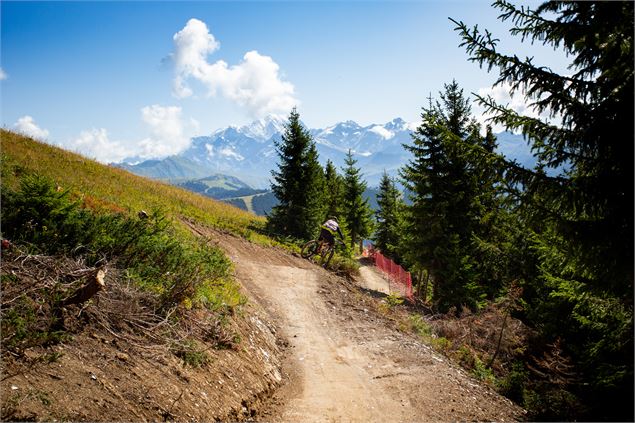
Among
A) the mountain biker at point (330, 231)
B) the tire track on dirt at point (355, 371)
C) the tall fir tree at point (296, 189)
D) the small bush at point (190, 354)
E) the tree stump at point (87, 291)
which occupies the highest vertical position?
the tall fir tree at point (296, 189)

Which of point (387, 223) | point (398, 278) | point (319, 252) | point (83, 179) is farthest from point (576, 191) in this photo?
point (387, 223)

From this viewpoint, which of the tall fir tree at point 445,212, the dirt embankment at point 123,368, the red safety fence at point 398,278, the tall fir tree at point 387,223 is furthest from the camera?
the tall fir tree at point 387,223

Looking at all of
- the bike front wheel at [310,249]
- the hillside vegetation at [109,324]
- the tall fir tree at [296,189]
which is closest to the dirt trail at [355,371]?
the hillside vegetation at [109,324]

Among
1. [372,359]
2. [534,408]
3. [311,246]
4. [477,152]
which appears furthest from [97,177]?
[534,408]

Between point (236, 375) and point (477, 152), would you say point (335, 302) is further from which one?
point (477, 152)

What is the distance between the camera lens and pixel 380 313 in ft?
45.6

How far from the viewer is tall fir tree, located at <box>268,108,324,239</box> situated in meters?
29.0

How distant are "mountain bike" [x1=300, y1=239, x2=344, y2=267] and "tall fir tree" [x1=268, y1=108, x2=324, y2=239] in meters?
6.65

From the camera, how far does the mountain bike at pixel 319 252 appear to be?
21.1m

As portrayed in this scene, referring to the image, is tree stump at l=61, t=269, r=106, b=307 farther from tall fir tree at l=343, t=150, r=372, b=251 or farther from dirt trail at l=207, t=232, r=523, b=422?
tall fir tree at l=343, t=150, r=372, b=251

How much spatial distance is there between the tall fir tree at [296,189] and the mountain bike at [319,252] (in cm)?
665

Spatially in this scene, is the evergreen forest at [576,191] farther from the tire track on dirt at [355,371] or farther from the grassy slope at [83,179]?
the grassy slope at [83,179]

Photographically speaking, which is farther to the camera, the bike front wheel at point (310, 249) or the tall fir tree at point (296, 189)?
the tall fir tree at point (296, 189)

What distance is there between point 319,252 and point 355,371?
510 inches
